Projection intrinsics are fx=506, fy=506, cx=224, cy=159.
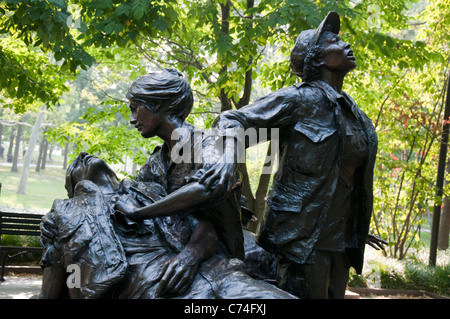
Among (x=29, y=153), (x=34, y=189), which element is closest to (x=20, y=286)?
(x=29, y=153)

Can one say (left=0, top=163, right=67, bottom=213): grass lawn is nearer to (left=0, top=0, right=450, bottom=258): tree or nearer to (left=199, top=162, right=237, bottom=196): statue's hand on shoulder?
(left=0, top=0, right=450, bottom=258): tree

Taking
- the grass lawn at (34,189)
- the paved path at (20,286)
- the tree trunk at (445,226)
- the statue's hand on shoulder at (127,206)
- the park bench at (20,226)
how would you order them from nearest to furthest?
the statue's hand on shoulder at (127,206) < the paved path at (20,286) < the park bench at (20,226) < the tree trunk at (445,226) < the grass lawn at (34,189)

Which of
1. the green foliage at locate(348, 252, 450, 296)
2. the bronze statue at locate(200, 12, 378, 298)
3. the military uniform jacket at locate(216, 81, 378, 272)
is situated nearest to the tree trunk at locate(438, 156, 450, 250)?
the green foliage at locate(348, 252, 450, 296)

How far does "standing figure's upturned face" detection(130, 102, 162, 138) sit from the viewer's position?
268 centimetres

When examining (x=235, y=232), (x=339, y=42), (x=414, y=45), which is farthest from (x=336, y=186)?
(x=414, y=45)

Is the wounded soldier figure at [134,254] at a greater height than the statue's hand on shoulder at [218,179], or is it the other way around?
the statue's hand on shoulder at [218,179]

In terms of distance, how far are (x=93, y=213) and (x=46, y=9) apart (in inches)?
138

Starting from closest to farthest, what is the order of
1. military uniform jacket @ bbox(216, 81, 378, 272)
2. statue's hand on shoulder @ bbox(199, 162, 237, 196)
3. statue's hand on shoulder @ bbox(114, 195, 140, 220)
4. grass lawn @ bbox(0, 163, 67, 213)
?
statue's hand on shoulder @ bbox(199, 162, 237, 196), statue's hand on shoulder @ bbox(114, 195, 140, 220), military uniform jacket @ bbox(216, 81, 378, 272), grass lawn @ bbox(0, 163, 67, 213)

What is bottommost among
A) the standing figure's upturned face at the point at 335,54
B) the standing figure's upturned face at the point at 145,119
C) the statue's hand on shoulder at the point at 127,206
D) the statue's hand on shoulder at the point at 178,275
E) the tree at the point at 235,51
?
the statue's hand on shoulder at the point at 178,275

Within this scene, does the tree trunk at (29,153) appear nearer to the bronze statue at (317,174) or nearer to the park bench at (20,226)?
the park bench at (20,226)

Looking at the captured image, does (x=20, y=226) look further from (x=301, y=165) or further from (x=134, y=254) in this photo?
(x=301, y=165)

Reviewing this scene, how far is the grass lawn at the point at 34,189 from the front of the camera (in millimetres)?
21250

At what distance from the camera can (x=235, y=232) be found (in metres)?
2.59

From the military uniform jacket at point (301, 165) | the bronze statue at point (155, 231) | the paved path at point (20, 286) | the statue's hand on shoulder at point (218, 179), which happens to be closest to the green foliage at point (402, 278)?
the paved path at point (20, 286)
